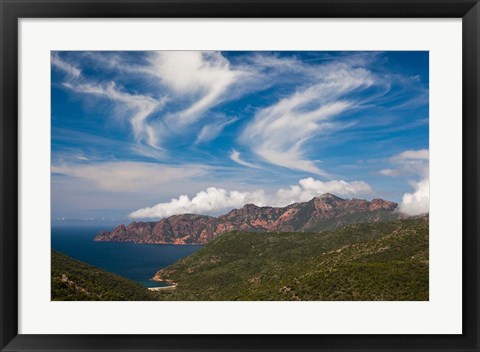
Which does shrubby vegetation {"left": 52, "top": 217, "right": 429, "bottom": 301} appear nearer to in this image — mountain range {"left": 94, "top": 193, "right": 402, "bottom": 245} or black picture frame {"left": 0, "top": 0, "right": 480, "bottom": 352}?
black picture frame {"left": 0, "top": 0, "right": 480, "bottom": 352}

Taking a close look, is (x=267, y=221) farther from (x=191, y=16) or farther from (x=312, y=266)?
(x=191, y=16)

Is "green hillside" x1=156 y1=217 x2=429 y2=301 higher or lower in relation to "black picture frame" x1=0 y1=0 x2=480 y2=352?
lower

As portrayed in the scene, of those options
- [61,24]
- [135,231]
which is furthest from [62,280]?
[135,231]

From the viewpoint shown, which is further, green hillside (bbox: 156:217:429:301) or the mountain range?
the mountain range

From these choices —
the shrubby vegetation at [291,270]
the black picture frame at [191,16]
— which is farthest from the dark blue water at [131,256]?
the black picture frame at [191,16]

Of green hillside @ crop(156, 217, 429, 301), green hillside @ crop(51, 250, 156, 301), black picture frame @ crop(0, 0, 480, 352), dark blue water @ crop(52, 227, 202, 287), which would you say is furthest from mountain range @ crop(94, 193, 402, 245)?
black picture frame @ crop(0, 0, 480, 352)

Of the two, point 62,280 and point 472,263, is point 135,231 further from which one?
point 472,263

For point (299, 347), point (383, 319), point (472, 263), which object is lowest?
point (299, 347)
